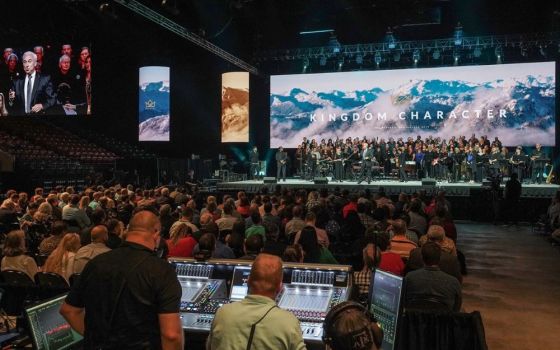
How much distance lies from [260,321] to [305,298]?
0.98m

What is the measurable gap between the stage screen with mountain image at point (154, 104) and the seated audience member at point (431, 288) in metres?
17.8

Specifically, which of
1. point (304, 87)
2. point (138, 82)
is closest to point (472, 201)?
point (304, 87)

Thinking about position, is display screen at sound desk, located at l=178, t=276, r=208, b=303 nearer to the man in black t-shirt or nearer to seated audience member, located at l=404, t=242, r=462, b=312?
the man in black t-shirt

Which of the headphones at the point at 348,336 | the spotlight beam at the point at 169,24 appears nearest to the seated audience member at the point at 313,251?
the headphones at the point at 348,336

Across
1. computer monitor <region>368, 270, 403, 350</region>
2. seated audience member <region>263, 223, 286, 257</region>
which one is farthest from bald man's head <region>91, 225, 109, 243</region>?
computer monitor <region>368, 270, 403, 350</region>

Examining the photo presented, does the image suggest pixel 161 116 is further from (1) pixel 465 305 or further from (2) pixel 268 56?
(1) pixel 465 305

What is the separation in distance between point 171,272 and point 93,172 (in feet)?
55.3

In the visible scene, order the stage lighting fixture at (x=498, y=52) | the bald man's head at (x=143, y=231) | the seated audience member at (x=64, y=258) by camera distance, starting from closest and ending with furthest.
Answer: the bald man's head at (x=143, y=231), the seated audience member at (x=64, y=258), the stage lighting fixture at (x=498, y=52)

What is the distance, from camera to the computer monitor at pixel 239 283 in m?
3.05

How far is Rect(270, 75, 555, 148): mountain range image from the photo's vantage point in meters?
17.4

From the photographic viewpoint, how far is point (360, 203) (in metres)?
8.29

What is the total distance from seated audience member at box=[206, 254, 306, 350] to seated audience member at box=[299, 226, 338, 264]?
9.32 ft

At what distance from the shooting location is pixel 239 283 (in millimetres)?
3094

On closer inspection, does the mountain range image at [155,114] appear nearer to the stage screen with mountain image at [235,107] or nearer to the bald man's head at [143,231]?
the stage screen with mountain image at [235,107]
